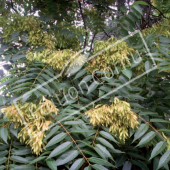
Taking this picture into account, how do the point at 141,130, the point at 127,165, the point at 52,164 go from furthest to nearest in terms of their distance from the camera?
the point at 127,165 → the point at 141,130 → the point at 52,164

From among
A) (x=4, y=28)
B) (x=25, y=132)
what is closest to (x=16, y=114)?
(x=25, y=132)

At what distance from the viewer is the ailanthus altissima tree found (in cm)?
73

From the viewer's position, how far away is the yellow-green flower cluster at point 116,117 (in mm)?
748

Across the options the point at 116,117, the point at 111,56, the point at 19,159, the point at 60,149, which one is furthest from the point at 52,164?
the point at 111,56

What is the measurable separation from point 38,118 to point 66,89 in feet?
0.99

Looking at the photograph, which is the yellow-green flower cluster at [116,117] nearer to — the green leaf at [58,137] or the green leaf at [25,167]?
the green leaf at [58,137]

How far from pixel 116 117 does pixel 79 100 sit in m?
0.25

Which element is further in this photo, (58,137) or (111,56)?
(111,56)

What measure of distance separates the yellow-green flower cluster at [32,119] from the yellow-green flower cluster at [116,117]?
0.17m

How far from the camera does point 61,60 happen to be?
0.96 meters

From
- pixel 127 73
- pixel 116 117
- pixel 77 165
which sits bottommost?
pixel 77 165

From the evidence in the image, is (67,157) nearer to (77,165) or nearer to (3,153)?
(77,165)

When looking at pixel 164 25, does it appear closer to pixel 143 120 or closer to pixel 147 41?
pixel 147 41

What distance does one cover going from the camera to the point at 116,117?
2.52 ft
